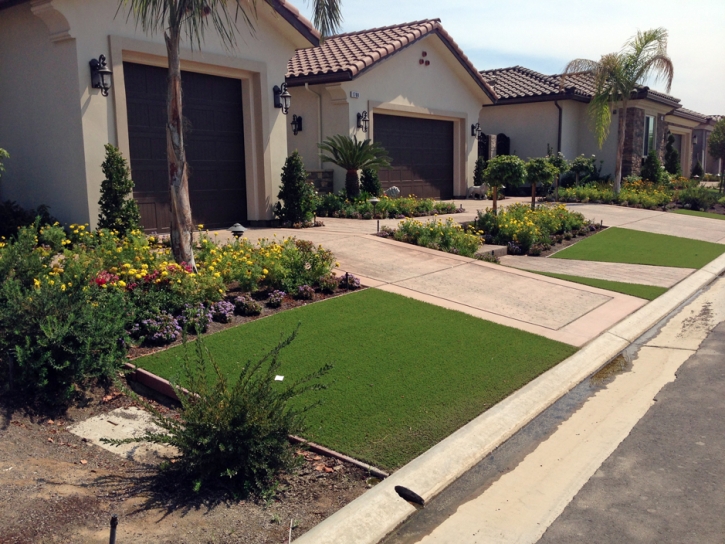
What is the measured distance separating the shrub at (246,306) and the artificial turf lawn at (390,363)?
0.82 ft

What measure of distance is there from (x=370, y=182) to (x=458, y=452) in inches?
511

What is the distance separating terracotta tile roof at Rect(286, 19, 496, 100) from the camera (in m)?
17.0

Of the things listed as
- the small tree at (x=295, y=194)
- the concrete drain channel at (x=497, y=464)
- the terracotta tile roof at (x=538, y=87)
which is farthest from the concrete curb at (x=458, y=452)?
the terracotta tile roof at (x=538, y=87)

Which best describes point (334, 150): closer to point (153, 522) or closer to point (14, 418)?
point (14, 418)

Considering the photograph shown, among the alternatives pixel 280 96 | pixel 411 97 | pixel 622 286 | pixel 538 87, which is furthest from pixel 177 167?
pixel 538 87

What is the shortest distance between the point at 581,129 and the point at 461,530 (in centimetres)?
2548

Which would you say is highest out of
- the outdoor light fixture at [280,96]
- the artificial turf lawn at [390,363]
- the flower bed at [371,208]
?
the outdoor light fixture at [280,96]

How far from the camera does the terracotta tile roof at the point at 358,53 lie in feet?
55.6

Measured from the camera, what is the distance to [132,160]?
11992 millimetres

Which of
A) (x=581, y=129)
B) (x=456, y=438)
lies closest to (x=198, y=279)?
(x=456, y=438)

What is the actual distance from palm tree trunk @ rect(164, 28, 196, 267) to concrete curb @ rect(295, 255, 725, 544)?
4199 mm

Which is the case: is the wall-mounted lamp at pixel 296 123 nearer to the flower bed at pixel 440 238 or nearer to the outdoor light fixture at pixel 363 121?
the outdoor light fixture at pixel 363 121

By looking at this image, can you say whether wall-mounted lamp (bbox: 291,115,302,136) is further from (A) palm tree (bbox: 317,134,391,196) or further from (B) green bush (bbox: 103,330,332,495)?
(B) green bush (bbox: 103,330,332,495)

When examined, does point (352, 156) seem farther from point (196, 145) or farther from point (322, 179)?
point (196, 145)
